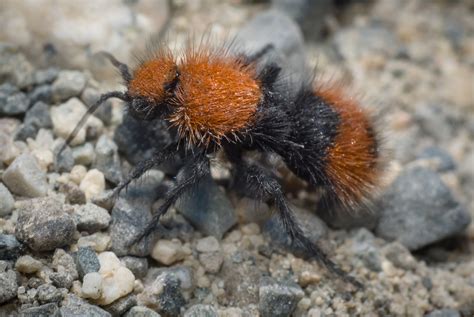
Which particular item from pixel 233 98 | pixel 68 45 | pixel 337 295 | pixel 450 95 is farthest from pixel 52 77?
pixel 450 95

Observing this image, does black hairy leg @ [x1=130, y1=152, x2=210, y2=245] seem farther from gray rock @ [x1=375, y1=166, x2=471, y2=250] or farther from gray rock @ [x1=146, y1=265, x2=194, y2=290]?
gray rock @ [x1=375, y1=166, x2=471, y2=250]

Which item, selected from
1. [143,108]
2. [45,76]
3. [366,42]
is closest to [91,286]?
[143,108]

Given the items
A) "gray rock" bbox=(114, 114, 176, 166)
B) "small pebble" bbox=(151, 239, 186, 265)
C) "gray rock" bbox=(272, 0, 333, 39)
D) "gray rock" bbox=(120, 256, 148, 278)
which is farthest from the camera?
"gray rock" bbox=(272, 0, 333, 39)

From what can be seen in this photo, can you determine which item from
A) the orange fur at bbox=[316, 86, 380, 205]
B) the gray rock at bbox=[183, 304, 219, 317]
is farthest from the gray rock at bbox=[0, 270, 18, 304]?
the orange fur at bbox=[316, 86, 380, 205]

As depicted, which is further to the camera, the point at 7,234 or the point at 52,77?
the point at 52,77

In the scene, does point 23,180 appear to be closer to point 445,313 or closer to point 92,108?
point 92,108

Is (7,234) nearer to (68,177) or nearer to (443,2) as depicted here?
(68,177)

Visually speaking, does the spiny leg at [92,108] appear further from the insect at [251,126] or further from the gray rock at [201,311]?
the gray rock at [201,311]
